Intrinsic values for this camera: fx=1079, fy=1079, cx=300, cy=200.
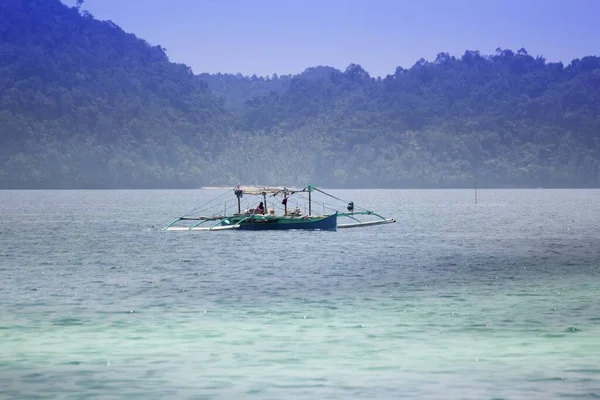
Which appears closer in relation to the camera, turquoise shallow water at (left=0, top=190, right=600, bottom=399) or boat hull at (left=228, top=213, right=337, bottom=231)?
turquoise shallow water at (left=0, top=190, right=600, bottom=399)

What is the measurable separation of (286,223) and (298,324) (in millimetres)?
64370

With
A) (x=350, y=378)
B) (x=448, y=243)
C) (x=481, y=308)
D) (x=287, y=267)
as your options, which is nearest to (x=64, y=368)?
(x=350, y=378)

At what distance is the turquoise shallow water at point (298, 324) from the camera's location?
1150 inches

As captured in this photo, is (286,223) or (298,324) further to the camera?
(286,223)

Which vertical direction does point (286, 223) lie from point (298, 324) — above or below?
above

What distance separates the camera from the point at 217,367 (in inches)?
1242

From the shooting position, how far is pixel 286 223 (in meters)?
105

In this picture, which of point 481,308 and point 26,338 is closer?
point 26,338

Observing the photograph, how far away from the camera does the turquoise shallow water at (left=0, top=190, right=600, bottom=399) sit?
29.2m

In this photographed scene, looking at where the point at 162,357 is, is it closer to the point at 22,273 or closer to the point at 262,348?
the point at 262,348

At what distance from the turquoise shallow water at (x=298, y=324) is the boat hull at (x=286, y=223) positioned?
21.7 meters

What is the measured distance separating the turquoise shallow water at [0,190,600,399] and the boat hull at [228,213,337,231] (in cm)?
2165

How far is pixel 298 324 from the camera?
133 feet

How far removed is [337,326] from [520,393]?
516 inches
